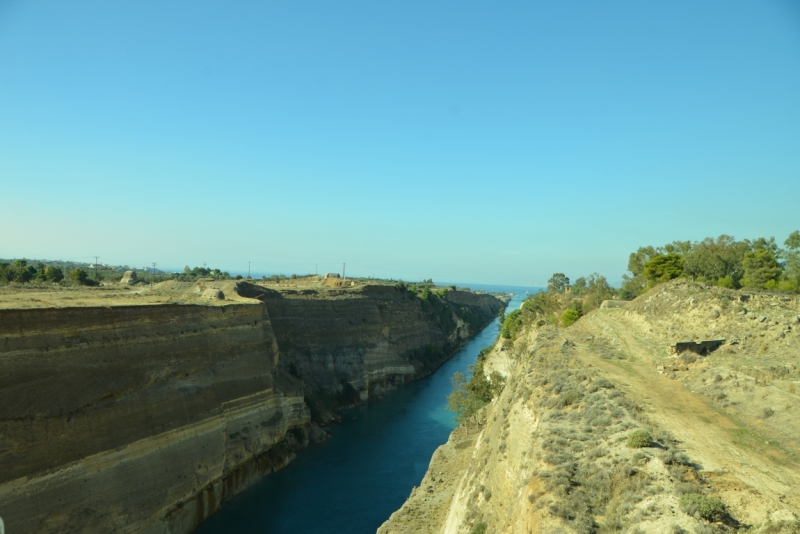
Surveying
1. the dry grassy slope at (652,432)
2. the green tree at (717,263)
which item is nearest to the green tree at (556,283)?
the green tree at (717,263)

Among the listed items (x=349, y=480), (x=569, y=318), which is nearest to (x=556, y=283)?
(x=569, y=318)

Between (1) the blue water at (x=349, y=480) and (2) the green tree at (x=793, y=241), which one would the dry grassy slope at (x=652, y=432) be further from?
(2) the green tree at (x=793, y=241)

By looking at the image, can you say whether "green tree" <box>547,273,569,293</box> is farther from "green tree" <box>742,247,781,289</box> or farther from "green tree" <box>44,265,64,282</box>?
"green tree" <box>44,265,64,282</box>

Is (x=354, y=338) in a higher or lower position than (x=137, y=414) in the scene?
higher

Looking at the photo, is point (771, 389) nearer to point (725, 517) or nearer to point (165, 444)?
point (725, 517)

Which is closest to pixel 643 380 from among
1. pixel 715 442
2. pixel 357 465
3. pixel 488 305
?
pixel 715 442

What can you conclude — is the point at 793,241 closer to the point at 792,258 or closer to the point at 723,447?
the point at 792,258
